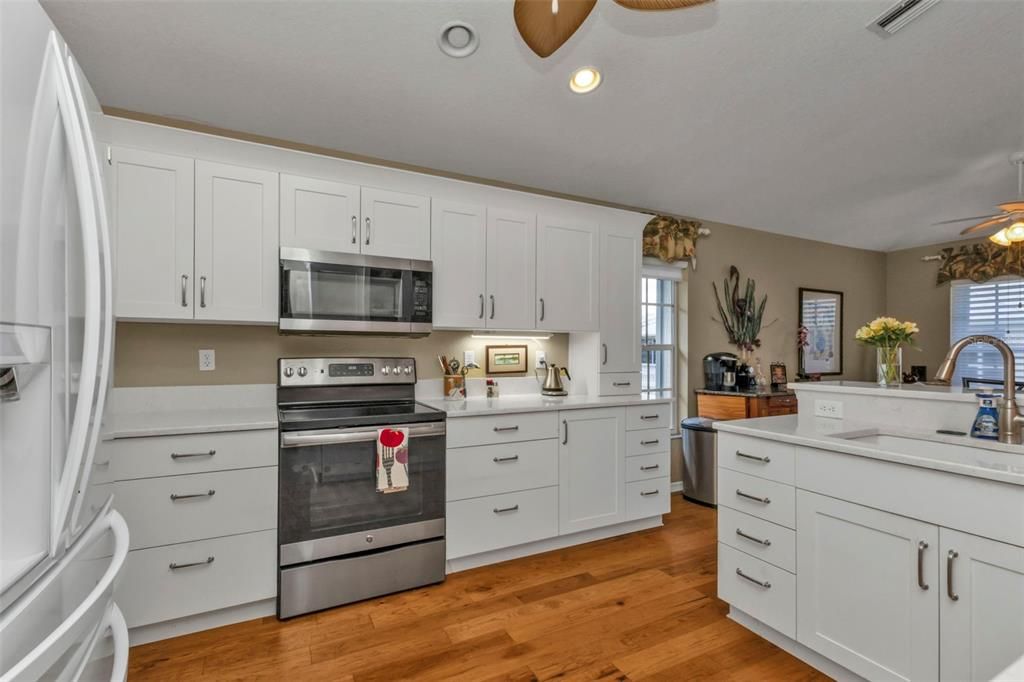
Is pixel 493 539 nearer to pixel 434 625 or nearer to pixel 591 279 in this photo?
pixel 434 625

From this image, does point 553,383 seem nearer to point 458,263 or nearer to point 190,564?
point 458,263

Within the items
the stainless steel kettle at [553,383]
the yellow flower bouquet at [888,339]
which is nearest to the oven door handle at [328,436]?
the stainless steel kettle at [553,383]

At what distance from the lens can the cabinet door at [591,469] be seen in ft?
10.4

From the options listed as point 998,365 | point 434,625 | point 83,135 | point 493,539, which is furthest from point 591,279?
point 998,365

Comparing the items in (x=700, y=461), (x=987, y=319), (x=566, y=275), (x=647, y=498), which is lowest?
(x=647, y=498)

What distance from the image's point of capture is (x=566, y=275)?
138 inches

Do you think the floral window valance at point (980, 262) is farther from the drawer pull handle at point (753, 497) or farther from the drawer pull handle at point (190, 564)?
the drawer pull handle at point (190, 564)

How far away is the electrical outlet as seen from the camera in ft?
7.98

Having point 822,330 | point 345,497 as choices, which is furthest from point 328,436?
point 822,330

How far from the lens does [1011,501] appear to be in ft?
4.68

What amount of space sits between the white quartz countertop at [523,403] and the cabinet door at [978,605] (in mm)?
1905

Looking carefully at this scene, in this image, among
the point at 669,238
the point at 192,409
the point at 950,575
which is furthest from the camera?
the point at 669,238

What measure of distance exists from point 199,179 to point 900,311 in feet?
23.6

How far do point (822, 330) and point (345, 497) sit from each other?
211 inches
